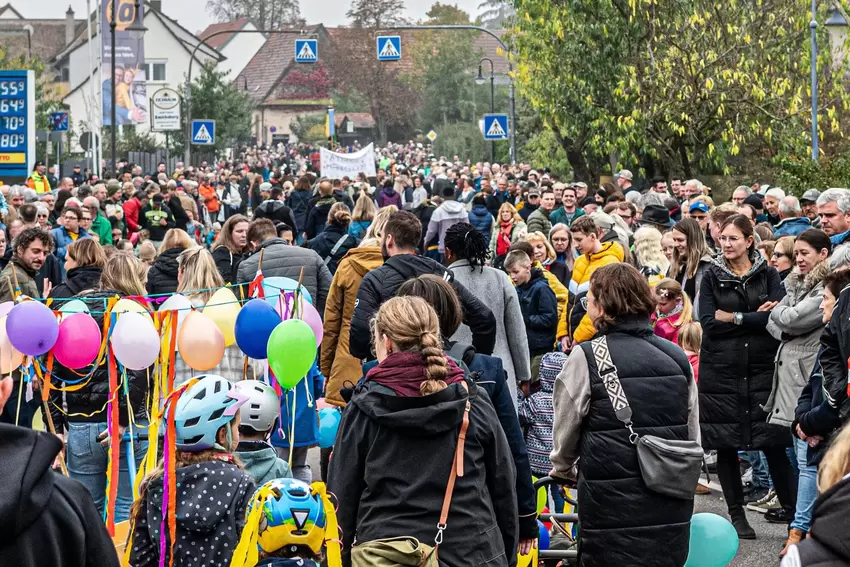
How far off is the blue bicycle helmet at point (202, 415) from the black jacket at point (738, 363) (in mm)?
4110

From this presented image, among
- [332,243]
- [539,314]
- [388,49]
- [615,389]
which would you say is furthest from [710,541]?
[388,49]

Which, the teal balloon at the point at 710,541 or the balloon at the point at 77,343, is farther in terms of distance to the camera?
the balloon at the point at 77,343

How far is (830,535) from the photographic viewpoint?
2.85 metres

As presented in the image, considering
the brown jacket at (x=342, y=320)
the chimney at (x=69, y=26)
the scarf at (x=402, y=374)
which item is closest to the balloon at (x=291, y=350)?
the brown jacket at (x=342, y=320)

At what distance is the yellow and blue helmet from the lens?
4.12 m

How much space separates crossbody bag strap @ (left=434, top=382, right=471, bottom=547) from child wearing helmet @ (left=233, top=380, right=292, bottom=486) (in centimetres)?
112

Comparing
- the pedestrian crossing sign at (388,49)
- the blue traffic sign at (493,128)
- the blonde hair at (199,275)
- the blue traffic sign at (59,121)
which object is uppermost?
the pedestrian crossing sign at (388,49)

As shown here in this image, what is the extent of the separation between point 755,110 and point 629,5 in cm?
314

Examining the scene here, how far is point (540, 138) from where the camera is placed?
35.4 meters

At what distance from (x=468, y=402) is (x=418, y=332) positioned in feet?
1.01

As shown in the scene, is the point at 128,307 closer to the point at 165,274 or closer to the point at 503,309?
the point at 503,309

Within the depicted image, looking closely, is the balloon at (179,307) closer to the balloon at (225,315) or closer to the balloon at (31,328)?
the balloon at (225,315)

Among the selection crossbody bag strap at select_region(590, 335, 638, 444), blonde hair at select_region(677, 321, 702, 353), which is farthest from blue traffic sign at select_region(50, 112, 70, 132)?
crossbody bag strap at select_region(590, 335, 638, 444)

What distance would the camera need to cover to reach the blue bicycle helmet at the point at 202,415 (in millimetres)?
4566
